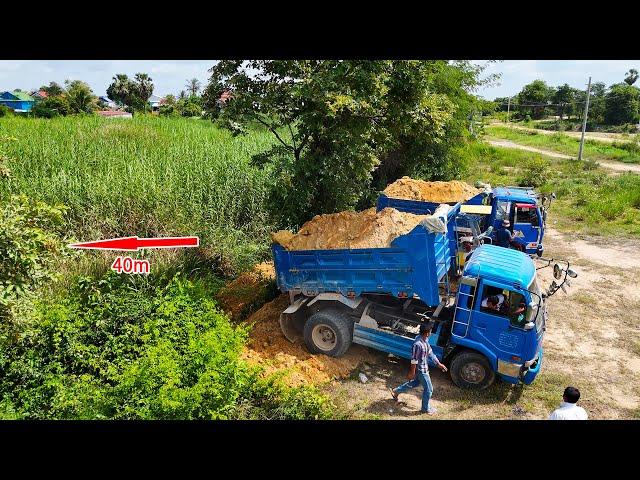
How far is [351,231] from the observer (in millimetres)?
8016

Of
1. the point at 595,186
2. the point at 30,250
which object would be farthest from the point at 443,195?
the point at 595,186

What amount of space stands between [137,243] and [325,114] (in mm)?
4309

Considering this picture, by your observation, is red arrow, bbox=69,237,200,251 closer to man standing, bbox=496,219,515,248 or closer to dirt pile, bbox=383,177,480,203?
dirt pile, bbox=383,177,480,203

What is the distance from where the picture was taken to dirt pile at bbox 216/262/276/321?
9.42 m

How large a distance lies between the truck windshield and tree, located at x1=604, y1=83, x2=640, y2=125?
5107cm

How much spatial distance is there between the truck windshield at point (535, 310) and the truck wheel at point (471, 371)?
35.8 inches

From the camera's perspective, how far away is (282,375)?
661cm

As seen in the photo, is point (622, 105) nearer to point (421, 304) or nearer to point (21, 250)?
point (421, 304)

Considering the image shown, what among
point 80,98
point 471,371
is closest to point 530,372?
point 471,371

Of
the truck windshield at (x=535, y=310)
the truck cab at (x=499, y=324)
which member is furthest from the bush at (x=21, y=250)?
the truck windshield at (x=535, y=310)

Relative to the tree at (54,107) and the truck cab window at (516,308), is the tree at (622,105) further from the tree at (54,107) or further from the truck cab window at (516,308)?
the truck cab window at (516,308)

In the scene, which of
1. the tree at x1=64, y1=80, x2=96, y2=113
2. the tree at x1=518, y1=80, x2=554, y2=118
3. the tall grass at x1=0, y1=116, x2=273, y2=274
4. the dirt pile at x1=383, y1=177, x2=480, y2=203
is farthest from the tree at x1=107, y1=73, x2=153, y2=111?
the tree at x1=518, y1=80, x2=554, y2=118

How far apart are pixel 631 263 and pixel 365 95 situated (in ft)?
30.1

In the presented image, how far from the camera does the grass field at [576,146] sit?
104 ft
